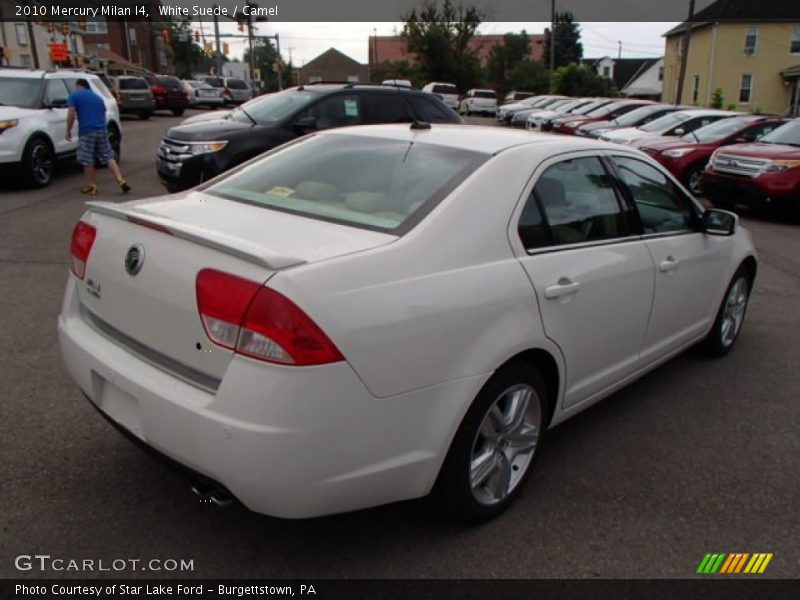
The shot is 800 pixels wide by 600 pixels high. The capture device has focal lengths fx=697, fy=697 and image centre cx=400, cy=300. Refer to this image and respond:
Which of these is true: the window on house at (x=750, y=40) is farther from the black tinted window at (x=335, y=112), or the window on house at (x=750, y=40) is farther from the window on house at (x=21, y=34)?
the window on house at (x=21, y=34)

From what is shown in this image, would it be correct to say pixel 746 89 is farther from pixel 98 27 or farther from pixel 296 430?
pixel 98 27

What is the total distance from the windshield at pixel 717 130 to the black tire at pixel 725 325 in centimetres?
919

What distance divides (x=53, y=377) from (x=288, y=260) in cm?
263

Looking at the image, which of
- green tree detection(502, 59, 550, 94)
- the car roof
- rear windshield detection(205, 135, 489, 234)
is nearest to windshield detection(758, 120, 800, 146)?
the car roof

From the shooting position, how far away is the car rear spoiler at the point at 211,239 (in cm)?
232

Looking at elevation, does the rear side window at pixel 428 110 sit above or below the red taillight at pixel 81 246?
above

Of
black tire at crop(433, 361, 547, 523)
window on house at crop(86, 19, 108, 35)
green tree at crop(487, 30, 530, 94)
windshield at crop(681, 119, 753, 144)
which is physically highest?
window on house at crop(86, 19, 108, 35)

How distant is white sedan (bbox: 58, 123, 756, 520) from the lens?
2.27 meters

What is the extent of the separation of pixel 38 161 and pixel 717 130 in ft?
40.6

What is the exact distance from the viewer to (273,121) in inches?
363

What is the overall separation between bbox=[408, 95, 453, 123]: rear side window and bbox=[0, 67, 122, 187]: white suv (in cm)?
556

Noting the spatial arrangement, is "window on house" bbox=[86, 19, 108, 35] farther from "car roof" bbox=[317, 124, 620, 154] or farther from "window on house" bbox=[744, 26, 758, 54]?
"car roof" bbox=[317, 124, 620, 154]

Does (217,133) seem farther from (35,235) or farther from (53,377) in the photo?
(53,377)

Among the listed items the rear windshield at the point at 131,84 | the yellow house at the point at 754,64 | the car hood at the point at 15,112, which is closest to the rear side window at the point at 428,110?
the car hood at the point at 15,112
